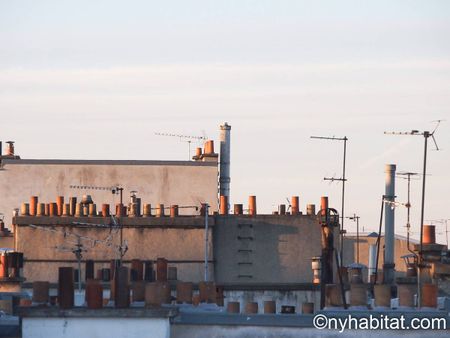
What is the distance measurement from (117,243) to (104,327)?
4501cm

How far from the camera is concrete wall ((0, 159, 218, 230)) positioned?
4638 inches

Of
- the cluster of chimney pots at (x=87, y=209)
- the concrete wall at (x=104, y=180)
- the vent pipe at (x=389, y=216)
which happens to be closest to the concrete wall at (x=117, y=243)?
the cluster of chimney pots at (x=87, y=209)

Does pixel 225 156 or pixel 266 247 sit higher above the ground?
pixel 225 156

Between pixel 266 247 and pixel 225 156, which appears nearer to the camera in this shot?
pixel 266 247

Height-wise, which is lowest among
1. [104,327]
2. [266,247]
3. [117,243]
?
[266,247]

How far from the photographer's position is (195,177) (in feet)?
385

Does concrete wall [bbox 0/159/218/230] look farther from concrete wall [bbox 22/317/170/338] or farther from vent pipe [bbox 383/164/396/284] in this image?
concrete wall [bbox 22/317/170/338]

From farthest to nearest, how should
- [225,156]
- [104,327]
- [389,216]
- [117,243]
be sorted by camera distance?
[225,156]
[117,243]
[389,216]
[104,327]

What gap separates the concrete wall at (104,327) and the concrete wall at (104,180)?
60992 mm

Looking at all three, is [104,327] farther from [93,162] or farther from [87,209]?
[93,162]

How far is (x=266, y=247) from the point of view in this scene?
10512cm

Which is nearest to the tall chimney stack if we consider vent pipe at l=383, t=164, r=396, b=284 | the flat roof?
the flat roof

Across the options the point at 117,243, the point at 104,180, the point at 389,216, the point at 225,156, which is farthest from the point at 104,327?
the point at 104,180

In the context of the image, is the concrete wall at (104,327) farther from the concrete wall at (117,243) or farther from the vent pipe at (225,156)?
the vent pipe at (225,156)
